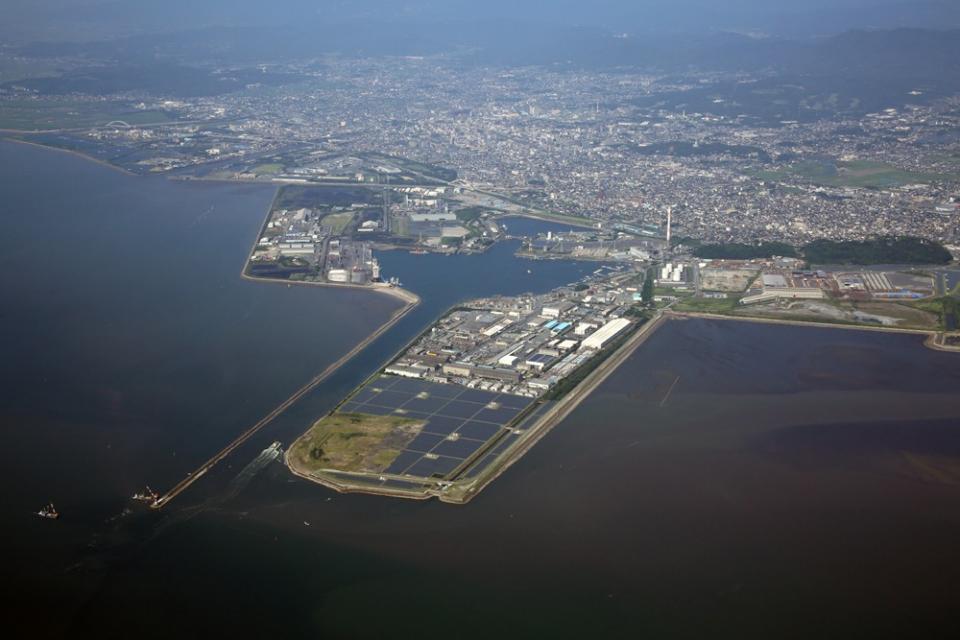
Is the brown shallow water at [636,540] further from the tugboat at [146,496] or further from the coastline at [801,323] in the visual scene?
the coastline at [801,323]

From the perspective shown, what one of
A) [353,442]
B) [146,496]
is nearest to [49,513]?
[146,496]

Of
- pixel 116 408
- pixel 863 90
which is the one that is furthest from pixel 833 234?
pixel 863 90

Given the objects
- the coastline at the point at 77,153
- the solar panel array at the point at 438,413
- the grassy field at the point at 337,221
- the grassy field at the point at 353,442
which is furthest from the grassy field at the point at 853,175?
the coastline at the point at 77,153

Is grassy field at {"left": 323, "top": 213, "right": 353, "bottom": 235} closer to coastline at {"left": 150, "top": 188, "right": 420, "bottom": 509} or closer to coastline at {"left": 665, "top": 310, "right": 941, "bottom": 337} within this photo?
coastline at {"left": 150, "top": 188, "right": 420, "bottom": 509}

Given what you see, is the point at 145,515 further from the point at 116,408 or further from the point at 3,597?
the point at 116,408

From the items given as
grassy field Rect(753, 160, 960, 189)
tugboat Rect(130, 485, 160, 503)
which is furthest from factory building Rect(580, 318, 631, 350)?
grassy field Rect(753, 160, 960, 189)

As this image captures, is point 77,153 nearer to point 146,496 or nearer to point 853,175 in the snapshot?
point 146,496
